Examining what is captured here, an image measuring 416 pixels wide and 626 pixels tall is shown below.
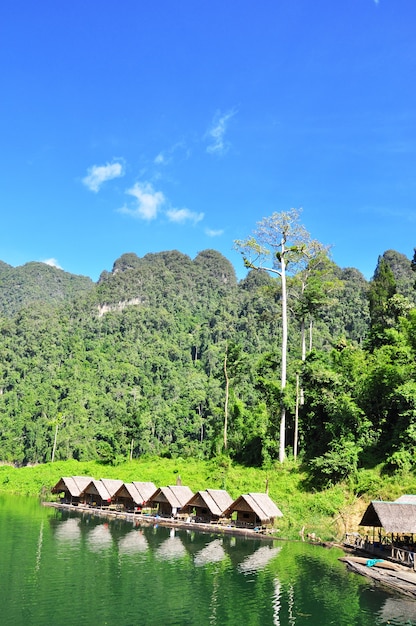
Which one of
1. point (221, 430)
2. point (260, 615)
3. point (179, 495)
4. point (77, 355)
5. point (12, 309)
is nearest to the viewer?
point (260, 615)

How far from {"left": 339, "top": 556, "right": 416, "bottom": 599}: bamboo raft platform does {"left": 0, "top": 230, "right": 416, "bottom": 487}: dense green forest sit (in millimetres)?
9491

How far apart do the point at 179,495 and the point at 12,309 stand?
156 meters

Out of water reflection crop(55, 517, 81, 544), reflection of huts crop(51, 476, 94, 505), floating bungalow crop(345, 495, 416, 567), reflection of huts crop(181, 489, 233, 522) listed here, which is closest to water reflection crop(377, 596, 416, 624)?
floating bungalow crop(345, 495, 416, 567)

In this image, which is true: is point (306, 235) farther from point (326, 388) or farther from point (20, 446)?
point (20, 446)

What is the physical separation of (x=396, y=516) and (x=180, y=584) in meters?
10.0

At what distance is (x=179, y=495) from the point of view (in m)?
35.6

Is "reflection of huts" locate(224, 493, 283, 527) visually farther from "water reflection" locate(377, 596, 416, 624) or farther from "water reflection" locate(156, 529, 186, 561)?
"water reflection" locate(377, 596, 416, 624)

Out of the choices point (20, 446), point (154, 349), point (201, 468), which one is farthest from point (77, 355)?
point (201, 468)

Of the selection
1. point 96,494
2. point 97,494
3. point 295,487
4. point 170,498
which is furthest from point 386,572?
point 96,494

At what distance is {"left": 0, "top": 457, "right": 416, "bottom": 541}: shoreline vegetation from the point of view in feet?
95.8

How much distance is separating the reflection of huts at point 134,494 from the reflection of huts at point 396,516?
1986 cm

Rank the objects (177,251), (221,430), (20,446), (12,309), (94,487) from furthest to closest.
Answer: (12,309), (177,251), (20,446), (221,430), (94,487)

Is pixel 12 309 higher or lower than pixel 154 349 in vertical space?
higher

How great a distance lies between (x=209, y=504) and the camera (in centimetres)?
3319
